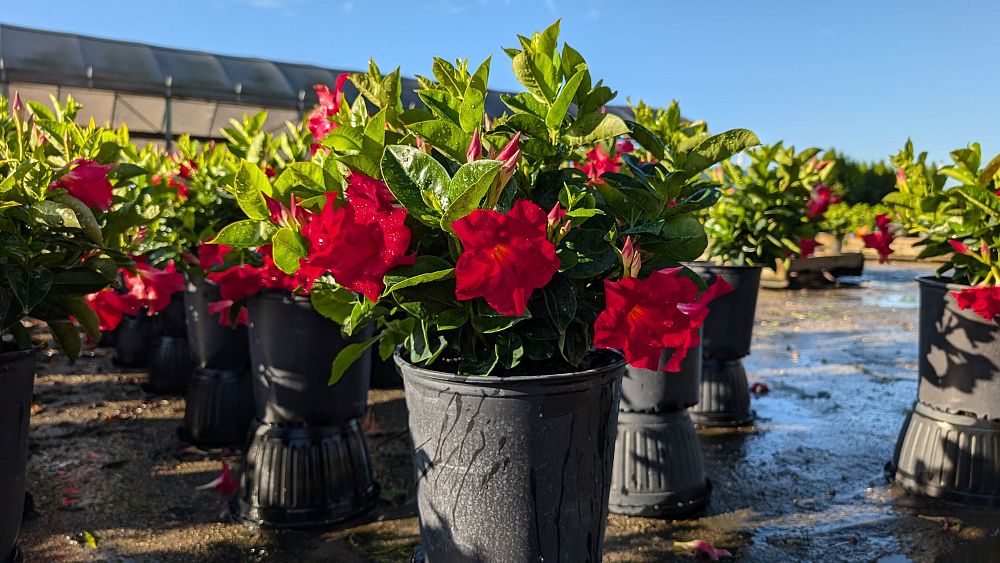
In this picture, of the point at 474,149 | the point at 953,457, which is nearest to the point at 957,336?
the point at 953,457

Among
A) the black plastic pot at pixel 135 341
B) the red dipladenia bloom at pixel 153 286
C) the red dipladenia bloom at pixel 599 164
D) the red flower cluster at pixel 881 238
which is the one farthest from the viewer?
the black plastic pot at pixel 135 341

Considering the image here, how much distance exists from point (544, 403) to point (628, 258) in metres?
0.32

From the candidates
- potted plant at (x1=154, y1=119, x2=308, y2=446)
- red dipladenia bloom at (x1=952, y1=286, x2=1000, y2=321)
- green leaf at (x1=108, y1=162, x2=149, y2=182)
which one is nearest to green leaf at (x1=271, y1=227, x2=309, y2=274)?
green leaf at (x1=108, y1=162, x2=149, y2=182)

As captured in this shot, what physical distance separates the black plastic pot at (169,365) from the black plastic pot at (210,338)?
1007 millimetres

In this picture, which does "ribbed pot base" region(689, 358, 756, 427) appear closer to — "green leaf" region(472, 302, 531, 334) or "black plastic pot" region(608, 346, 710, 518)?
"black plastic pot" region(608, 346, 710, 518)

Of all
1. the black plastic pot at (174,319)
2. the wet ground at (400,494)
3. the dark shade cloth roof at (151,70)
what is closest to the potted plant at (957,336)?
the wet ground at (400,494)

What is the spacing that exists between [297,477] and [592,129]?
183 centimetres

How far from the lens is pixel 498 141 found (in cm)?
145

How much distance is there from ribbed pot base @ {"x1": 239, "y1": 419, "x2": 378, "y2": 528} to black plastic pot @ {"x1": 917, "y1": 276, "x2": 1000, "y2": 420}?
2428 millimetres

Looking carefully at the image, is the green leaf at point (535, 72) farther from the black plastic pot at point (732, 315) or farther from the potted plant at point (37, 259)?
the black plastic pot at point (732, 315)

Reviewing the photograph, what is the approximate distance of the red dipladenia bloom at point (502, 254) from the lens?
1.14 metres

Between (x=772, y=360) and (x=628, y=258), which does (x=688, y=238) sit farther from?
(x=772, y=360)

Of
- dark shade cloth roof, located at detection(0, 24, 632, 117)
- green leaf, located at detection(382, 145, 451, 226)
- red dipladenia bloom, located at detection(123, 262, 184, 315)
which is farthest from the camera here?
dark shade cloth roof, located at detection(0, 24, 632, 117)

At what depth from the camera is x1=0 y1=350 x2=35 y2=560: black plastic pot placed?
6.20ft
